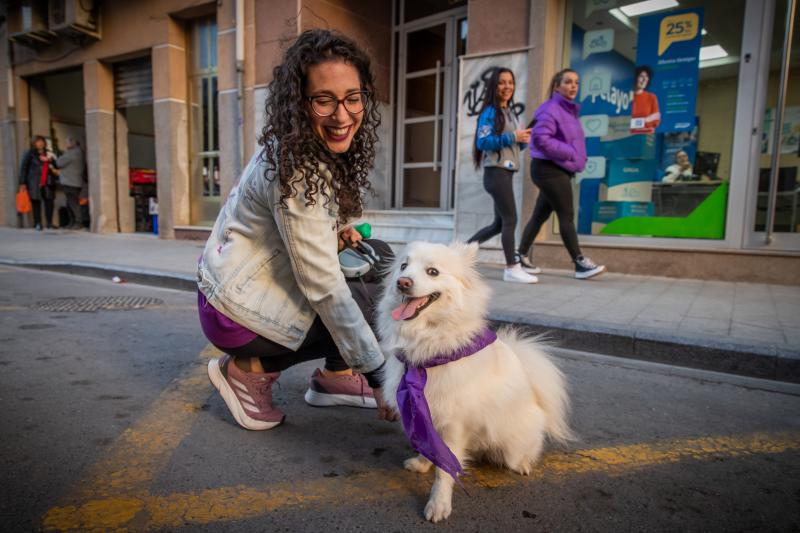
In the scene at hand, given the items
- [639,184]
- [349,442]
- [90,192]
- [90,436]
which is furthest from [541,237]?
[90,192]

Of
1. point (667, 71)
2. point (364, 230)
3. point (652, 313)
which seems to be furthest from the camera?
point (667, 71)

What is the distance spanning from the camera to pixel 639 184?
21.4 ft

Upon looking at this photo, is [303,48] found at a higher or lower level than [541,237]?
higher

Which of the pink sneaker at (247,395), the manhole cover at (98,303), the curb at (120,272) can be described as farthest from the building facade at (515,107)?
the curb at (120,272)

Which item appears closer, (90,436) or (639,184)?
(90,436)

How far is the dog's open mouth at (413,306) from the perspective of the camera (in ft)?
5.97

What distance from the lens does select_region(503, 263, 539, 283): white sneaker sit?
18.2 ft

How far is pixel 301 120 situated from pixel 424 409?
1208mm

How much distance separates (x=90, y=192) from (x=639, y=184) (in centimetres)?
1275

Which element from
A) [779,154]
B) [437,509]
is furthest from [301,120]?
[779,154]

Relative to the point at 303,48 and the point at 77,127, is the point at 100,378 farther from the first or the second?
the point at 77,127

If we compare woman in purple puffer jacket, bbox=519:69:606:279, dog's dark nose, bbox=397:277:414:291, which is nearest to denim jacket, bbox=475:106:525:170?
woman in purple puffer jacket, bbox=519:69:606:279

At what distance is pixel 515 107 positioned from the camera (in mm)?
6891

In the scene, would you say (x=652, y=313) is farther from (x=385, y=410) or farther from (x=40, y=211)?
(x=40, y=211)
